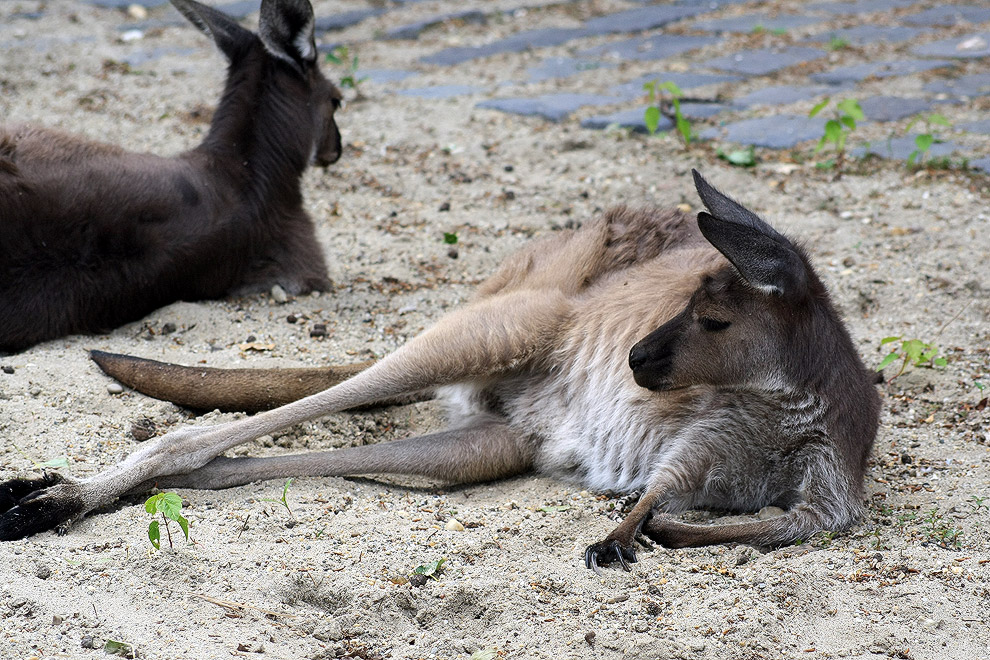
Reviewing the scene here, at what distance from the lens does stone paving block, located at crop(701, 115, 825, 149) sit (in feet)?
18.6

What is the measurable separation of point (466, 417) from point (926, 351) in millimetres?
1668

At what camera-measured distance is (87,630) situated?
2207 millimetres

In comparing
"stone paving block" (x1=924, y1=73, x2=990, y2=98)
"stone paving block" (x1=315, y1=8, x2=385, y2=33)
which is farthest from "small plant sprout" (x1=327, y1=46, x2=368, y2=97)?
"stone paving block" (x1=924, y1=73, x2=990, y2=98)

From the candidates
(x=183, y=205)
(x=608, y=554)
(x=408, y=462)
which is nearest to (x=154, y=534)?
(x=408, y=462)

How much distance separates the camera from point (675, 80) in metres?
6.64

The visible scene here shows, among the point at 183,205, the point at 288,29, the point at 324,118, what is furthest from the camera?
the point at 324,118

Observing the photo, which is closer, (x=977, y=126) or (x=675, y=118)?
(x=977, y=126)

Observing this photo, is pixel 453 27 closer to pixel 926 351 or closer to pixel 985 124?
pixel 985 124

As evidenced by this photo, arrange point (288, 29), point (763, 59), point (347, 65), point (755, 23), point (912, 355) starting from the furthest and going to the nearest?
point (755, 23) < point (347, 65) < point (763, 59) < point (288, 29) < point (912, 355)

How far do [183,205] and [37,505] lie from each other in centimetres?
176

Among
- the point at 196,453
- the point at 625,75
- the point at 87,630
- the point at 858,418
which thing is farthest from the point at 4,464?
the point at 625,75

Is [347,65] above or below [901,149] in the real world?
above

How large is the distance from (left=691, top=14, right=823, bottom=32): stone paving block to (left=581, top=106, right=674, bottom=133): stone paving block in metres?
1.94

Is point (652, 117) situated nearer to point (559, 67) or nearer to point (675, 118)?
point (675, 118)
